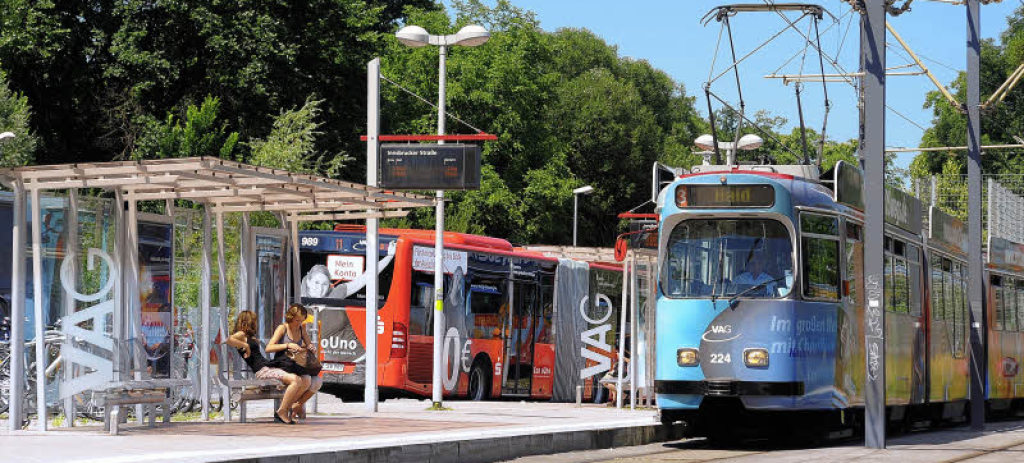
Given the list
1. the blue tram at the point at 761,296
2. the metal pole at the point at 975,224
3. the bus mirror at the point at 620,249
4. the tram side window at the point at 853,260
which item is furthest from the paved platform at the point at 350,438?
the metal pole at the point at 975,224

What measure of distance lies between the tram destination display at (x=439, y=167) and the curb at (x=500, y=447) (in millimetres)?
4712

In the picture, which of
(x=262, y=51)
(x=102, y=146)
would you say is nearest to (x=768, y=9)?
(x=262, y=51)

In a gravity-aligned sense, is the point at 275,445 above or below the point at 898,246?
below

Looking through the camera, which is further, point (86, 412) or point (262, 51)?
point (262, 51)

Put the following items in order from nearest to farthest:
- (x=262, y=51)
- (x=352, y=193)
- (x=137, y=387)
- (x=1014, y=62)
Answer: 1. (x=137, y=387)
2. (x=352, y=193)
3. (x=262, y=51)
4. (x=1014, y=62)

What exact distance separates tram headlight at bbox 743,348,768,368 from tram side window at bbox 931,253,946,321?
605 centimetres

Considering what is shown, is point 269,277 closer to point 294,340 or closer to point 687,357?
point 294,340

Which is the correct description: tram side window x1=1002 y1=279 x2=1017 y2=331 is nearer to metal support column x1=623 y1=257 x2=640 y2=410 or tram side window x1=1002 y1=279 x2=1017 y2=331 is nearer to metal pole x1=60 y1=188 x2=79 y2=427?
metal support column x1=623 y1=257 x2=640 y2=410

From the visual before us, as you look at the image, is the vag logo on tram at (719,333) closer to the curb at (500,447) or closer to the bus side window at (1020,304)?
the curb at (500,447)

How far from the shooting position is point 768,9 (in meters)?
21.3

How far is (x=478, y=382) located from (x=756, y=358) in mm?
11317

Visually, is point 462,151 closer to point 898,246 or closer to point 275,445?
point 898,246

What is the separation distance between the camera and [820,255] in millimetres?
18109

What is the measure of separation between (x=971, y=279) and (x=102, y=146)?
30220mm
